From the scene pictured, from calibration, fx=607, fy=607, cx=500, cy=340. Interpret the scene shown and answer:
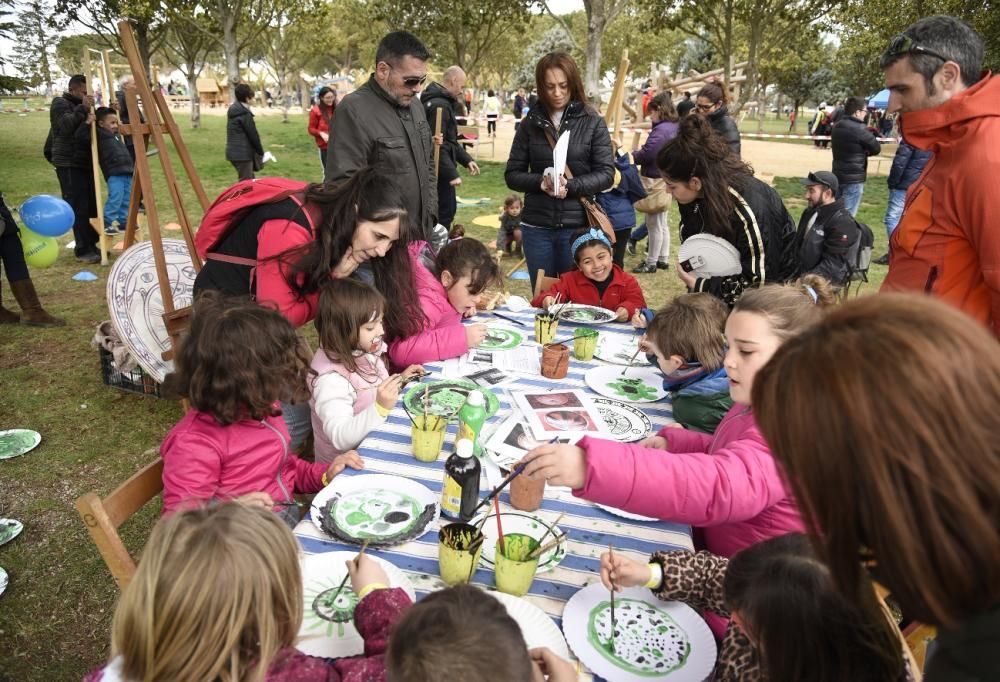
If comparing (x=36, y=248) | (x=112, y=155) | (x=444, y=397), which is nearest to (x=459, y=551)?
(x=444, y=397)

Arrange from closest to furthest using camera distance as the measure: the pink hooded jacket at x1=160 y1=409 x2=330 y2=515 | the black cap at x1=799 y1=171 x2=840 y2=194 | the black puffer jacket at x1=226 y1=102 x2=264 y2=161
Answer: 1. the pink hooded jacket at x1=160 y1=409 x2=330 y2=515
2. the black cap at x1=799 y1=171 x2=840 y2=194
3. the black puffer jacket at x1=226 y1=102 x2=264 y2=161

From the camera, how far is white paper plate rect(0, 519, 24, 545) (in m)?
2.93

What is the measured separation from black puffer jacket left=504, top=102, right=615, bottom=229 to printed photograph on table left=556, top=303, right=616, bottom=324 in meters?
0.98

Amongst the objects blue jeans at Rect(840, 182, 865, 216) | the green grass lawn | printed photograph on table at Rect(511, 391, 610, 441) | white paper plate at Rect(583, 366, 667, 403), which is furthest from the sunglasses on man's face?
blue jeans at Rect(840, 182, 865, 216)

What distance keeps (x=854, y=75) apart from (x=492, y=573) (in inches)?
1757

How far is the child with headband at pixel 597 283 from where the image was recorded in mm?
3918

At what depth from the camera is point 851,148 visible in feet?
27.4

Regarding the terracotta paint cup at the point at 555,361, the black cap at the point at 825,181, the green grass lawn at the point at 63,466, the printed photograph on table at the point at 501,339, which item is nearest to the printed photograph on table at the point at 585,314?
the printed photograph on table at the point at 501,339

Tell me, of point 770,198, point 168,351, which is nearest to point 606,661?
point 770,198

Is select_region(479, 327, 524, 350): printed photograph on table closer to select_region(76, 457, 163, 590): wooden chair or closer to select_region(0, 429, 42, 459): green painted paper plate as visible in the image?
select_region(76, 457, 163, 590): wooden chair

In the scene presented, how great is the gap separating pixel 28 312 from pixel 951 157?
6603mm

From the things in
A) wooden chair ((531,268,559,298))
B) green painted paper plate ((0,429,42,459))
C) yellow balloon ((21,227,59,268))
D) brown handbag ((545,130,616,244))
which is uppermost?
brown handbag ((545,130,616,244))

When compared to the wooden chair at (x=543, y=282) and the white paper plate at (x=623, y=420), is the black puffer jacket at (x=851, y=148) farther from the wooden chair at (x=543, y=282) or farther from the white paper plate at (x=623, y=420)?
the white paper plate at (x=623, y=420)

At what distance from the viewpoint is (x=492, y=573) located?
1.56m
